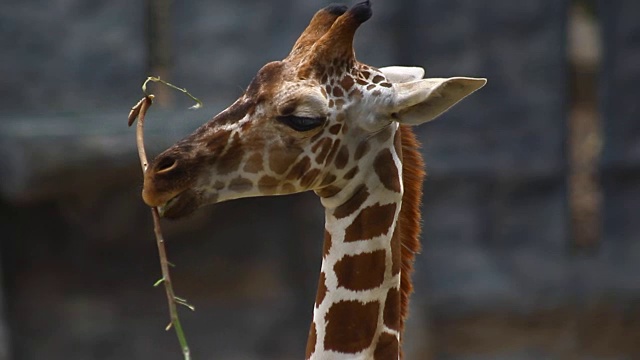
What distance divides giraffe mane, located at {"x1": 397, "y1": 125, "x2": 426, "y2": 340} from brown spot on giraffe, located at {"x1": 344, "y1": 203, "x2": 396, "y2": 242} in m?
0.14

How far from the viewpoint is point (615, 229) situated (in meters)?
8.22

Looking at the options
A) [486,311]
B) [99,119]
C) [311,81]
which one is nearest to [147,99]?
[311,81]

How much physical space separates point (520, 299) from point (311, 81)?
5.00 metres

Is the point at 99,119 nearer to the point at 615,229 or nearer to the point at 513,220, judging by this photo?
the point at 513,220

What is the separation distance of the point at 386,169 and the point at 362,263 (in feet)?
0.80

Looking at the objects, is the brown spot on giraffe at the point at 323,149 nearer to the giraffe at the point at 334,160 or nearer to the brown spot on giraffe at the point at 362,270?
the giraffe at the point at 334,160

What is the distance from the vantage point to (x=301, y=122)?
10.3 feet

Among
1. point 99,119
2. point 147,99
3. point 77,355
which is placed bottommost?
point 77,355

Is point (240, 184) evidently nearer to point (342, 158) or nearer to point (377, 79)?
point (342, 158)

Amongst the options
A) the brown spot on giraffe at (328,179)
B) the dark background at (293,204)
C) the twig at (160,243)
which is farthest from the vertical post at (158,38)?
the brown spot on giraffe at (328,179)

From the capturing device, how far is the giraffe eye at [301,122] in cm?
312

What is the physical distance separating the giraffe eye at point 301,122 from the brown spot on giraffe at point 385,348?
0.57 m

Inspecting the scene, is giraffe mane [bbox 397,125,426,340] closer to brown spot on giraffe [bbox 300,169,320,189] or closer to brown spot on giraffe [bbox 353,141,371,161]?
brown spot on giraffe [bbox 353,141,371,161]

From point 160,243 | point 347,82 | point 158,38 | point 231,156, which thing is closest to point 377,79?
point 347,82
